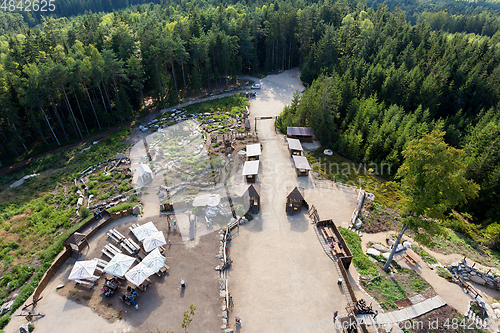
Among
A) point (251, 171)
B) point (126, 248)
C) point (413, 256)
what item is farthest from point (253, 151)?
point (413, 256)

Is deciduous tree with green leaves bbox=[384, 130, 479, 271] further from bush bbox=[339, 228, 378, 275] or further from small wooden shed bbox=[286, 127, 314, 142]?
small wooden shed bbox=[286, 127, 314, 142]

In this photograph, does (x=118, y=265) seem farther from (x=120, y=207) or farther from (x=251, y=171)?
(x=251, y=171)

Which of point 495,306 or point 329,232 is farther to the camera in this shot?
point 329,232

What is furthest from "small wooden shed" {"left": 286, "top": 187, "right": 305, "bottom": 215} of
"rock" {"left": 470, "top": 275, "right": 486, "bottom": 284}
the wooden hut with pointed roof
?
"rock" {"left": 470, "top": 275, "right": 486, "bottom": 284}

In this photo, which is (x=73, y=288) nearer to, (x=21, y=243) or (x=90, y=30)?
(x=21, y=243)

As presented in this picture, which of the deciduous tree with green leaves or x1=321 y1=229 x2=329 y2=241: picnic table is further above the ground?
the deciduous tree with green leaves

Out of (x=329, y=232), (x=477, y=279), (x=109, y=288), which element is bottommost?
(x=477, y=279)
